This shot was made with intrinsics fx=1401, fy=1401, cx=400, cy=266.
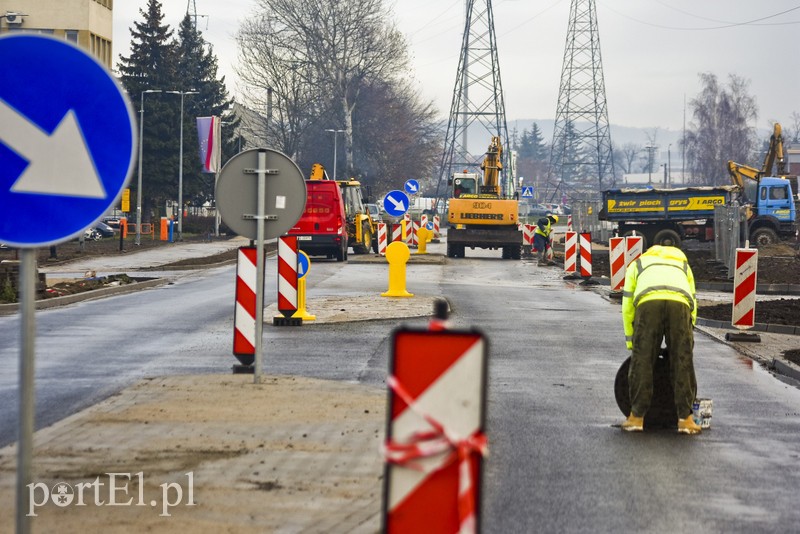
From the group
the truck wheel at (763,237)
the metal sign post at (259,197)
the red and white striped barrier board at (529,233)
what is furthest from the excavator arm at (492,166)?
the metal sign post at (259,197)

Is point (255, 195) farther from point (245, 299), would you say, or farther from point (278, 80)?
point (278, 80)

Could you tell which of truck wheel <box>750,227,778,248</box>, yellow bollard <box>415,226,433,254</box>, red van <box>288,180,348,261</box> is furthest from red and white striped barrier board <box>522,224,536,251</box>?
red van <box>288,180,348,261</box>

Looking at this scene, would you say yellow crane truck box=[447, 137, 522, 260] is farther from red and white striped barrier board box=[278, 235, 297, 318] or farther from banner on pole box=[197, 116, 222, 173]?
red and white striped barrier board box=[278, 235, 297, 318]

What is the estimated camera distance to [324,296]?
86.4 ft

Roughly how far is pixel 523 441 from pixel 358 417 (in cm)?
131

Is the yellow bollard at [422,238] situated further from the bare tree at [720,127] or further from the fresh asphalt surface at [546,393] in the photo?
the bare tree at [720,127]

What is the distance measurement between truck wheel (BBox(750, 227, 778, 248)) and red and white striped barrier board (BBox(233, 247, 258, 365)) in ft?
138

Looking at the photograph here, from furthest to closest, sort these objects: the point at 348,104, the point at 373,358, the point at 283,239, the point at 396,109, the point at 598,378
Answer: the point at 396,109, the point at 348,104, the point at 283,239, the point at 373,358, the point at 598,378

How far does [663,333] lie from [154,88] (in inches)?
2895

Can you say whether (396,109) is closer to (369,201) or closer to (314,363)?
(369,201)

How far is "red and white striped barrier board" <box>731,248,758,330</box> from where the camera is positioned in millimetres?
19422

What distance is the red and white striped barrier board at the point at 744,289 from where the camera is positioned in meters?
19.4

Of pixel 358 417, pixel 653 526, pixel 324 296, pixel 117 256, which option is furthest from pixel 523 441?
pixel 117 256

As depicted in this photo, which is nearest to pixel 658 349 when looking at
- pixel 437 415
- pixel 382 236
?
pixel 437 415
